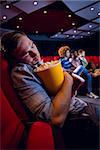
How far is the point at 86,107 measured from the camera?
119 centimetres

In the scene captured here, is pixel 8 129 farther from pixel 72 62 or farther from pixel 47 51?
pixel 47 51

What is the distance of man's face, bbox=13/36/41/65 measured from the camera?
1025 millimetres

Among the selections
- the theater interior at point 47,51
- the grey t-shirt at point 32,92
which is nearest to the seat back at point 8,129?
the theater interior at point 47,51

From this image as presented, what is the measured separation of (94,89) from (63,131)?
4324 millimetres

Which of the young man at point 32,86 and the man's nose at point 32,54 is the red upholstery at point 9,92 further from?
the man's nose at point 32,54

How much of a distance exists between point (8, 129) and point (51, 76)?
279mm

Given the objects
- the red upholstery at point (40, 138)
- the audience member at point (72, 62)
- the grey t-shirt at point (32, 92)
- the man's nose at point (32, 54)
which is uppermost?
the man's nose at point (32, 54)

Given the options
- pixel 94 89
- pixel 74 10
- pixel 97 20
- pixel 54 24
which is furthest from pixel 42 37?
pixel 94 89

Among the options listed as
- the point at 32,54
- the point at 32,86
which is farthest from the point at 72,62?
the point at 32,86

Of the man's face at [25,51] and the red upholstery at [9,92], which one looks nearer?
the red upholstery at [9,92]

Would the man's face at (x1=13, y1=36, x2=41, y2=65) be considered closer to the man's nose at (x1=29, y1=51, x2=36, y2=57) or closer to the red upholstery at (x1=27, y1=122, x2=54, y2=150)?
the man's nose at (x1=29, y1=51, x2=36, y2=57)

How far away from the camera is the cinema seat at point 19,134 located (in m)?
0.75

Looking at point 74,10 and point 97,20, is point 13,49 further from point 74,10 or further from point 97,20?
point 97,20

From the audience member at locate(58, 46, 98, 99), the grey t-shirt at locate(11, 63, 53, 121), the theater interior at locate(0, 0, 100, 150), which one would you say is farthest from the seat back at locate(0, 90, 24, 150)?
the audience member at locate(58, 46, 98, 99)
